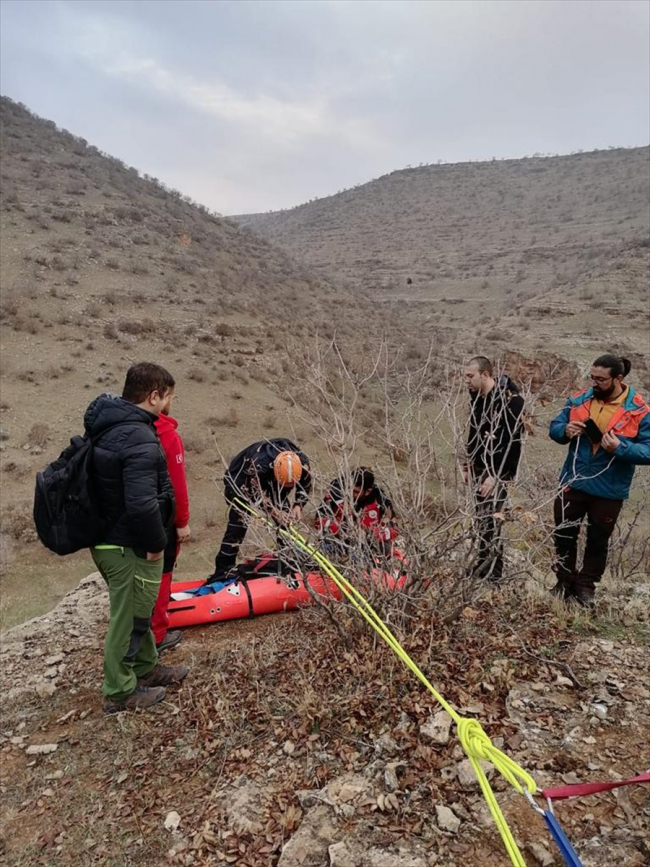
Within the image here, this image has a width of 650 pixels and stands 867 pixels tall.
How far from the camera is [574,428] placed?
10.9ft

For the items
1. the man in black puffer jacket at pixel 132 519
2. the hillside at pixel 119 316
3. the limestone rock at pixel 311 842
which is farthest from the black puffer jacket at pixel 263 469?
the hillside at pixel 119 316

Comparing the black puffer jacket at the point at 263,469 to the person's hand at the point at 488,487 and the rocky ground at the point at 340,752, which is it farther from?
the person's hand at the point at 488,487

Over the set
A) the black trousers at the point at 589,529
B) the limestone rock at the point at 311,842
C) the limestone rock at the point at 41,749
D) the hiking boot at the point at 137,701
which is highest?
the black trousers at the point at 589,529

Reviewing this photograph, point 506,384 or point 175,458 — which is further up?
point 506,384

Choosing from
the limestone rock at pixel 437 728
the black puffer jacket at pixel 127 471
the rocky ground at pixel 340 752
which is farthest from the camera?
the black puffer jacket at pixel 127 471

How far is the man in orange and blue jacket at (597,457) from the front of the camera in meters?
3.16

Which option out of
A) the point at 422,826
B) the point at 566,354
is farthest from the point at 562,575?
the point at 566,354

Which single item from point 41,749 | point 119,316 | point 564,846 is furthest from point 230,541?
point 119,316

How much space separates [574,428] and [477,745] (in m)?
2.13

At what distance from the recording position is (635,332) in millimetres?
16438

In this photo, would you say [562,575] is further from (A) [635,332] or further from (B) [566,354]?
(A) [635,332]

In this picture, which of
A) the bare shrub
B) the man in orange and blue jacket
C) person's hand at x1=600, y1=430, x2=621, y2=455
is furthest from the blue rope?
the bare shrub

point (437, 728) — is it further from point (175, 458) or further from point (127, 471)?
point (175, 458)

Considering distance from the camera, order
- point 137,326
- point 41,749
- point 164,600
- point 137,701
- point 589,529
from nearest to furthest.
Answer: point 41,749 → point 137,701 → point 164,600 → point 589,529 → point 137,326
